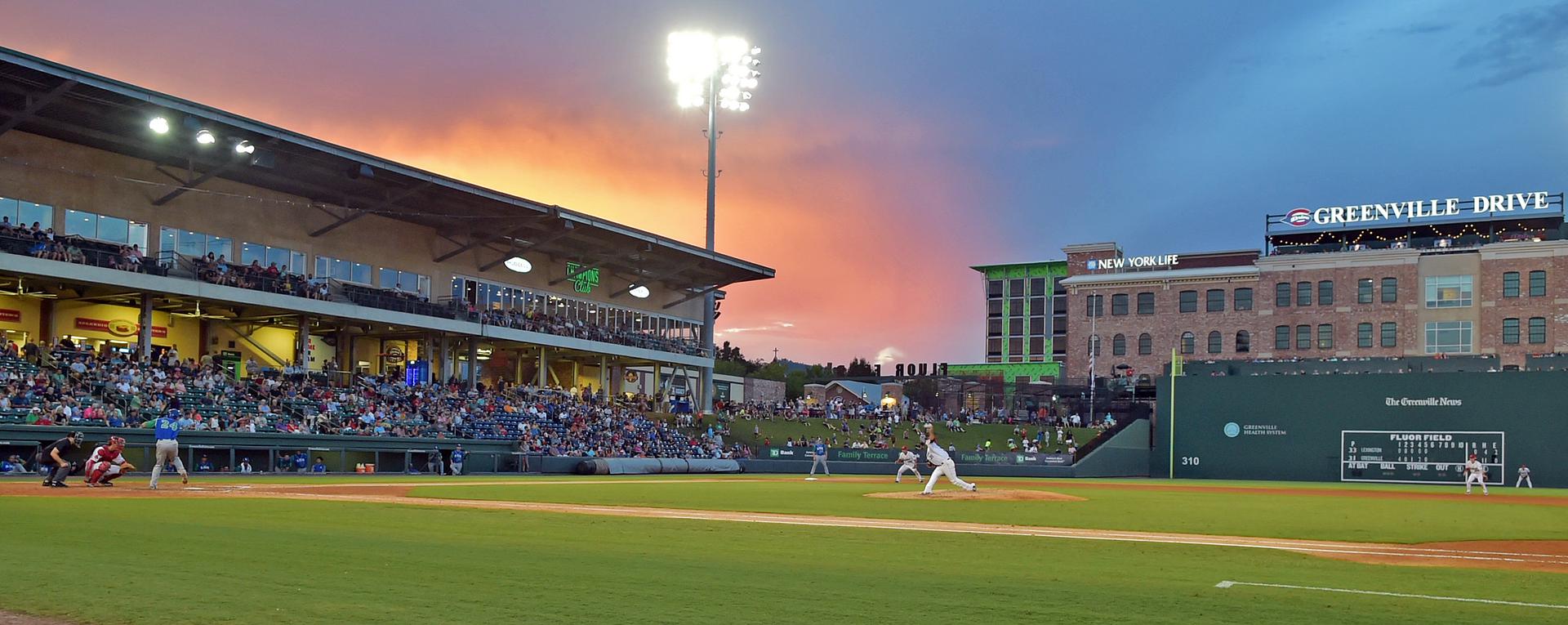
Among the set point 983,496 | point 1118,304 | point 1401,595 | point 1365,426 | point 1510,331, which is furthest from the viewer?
point 1118,304

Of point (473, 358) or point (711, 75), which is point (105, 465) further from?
point (711, 75)

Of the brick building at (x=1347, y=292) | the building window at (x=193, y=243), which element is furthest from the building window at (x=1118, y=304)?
the building window at (x=193, y=243)

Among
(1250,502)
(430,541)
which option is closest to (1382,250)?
(1250,502)

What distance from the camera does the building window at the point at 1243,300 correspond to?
78812 mm

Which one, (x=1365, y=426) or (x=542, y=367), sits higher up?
(x=542, y=367)

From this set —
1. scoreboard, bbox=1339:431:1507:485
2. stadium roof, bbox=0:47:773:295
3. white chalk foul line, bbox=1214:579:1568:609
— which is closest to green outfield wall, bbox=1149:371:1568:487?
scoreboard, bbox=1339:431:1507:485

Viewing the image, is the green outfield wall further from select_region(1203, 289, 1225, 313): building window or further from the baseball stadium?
select_region(1203, 289, 1225, 313): building window

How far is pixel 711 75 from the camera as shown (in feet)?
201

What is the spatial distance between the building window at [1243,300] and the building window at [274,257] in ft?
185

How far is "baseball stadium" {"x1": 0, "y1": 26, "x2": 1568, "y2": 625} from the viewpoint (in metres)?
9.81

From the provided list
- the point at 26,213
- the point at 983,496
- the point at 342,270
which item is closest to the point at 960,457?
the point at 342,270

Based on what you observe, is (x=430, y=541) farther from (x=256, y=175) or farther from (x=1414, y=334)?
(x=1414, y=334)

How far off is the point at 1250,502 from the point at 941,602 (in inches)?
822

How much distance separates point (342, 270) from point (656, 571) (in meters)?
45.6
